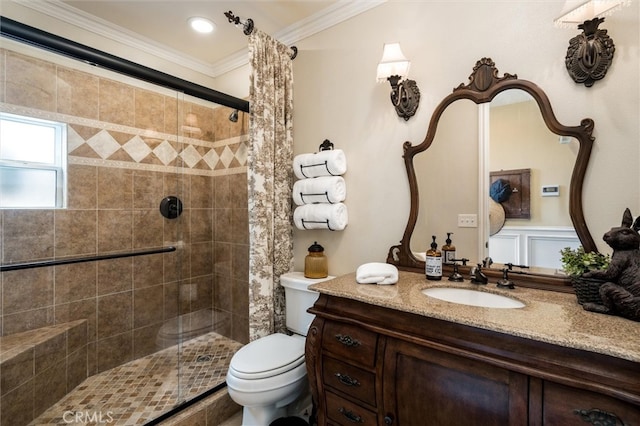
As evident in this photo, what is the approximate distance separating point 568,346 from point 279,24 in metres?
2.47

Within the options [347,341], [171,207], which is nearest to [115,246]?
[171,207]

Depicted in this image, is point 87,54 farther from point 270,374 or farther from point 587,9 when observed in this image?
point 587,9

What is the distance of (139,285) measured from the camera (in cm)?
231

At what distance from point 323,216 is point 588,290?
127cm

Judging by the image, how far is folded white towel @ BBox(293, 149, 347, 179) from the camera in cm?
182

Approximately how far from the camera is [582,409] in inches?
29.0

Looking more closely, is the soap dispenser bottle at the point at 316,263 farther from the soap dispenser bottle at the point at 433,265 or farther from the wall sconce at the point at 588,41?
the wall sconce at the point at 588,41

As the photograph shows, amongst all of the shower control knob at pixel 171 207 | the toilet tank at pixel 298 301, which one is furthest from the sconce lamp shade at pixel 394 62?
the shower control knob at pixel 171 207

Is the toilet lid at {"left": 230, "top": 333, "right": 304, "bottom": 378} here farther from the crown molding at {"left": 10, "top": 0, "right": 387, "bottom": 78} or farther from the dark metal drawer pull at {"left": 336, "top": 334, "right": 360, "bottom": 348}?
the crown molding at {"left": 10, "top": 0, "right": 387, "bottom": 78}

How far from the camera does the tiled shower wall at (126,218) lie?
1851mm

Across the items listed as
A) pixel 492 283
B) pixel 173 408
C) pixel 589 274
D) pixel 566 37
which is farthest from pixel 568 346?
pixel 173 408

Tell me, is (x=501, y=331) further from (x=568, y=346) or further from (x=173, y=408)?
(x=173, y=408)

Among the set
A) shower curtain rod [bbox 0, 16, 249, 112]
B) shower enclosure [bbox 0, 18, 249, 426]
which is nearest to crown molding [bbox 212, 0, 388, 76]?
shower enclosure [bbox 0, 18, 249, 426]

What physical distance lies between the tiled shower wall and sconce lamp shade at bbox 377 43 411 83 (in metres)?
1.19
